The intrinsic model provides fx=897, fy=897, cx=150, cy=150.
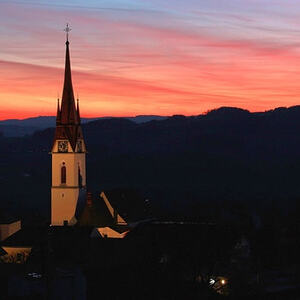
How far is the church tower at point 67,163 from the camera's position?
89625 millimetres

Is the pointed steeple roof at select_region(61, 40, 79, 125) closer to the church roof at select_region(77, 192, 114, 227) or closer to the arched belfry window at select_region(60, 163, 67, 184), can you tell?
the arched belfry window at select_region(60, 163, 67, 184)

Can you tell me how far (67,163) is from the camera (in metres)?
90.7

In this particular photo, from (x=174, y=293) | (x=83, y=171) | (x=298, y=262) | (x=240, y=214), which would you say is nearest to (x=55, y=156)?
(x=83, y=171)

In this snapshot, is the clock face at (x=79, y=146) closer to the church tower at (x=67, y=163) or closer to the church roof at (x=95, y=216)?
the church tower at (x=67, y=163)

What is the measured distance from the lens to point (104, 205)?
291 feet

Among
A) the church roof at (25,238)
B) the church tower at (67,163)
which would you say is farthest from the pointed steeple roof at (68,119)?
the church roof at (25,238)

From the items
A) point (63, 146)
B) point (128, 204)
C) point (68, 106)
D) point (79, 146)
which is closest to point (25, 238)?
point (63, 146)

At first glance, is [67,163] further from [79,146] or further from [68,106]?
[68,106]

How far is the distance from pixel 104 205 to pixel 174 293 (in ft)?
137

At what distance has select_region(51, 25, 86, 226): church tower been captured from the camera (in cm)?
8962

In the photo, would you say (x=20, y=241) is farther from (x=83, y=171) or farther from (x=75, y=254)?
(x=83, y=171)

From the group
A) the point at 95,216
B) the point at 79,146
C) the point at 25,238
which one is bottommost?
the point at 25,238

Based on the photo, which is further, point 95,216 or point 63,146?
point 63,146

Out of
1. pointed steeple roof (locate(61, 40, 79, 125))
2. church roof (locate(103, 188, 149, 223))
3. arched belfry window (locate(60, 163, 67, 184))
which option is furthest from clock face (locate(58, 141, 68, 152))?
church roof (locate(103, 188, 149, 223))
